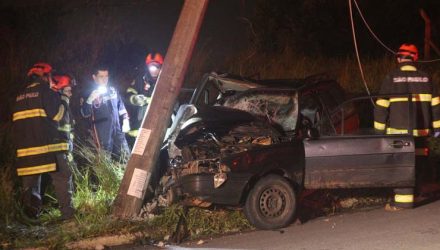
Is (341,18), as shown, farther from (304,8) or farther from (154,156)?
(154,156)

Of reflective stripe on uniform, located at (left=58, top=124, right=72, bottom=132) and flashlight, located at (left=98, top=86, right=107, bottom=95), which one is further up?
flashlight, located at (left=98, top=86, right=107, bottom=95)

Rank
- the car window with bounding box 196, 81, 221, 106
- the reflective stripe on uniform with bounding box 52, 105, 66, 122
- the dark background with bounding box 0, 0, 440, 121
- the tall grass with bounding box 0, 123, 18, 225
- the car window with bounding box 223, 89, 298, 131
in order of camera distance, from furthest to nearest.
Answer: the dark background with bounding box 0, 0, 440, 121 → the car window with bounding box 196, 81, 221, 106 → the car window with bounding box 223, 89, 298, 131 → the reflective stripe on uniform with bounding box 52, 105, 66, 122 → the tall grass with bounding box 0, 123, 18, 225

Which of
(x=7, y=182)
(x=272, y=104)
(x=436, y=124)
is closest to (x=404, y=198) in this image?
(x=436, y=124)

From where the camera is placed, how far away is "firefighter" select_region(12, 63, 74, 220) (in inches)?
261

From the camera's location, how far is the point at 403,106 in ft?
23.1

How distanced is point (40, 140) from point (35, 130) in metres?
0.13

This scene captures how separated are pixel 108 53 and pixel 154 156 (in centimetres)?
511

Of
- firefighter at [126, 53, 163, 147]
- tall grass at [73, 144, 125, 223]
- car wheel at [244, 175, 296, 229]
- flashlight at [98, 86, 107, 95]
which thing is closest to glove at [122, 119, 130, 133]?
firefighter at [126, 53, 163, 147]

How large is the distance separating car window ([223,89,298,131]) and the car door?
1.42 ft

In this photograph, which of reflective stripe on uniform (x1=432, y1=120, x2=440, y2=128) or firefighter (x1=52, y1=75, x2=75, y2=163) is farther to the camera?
reflective stripe on uniform (x1=432, y1=120, x2=440, y2=128)

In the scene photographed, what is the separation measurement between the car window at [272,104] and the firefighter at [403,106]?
1155mm

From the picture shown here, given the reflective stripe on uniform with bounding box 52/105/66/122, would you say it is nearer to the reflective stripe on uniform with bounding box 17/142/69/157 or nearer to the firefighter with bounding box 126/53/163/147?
the reflective stripe on uniform with bounding box 17/142/69/157

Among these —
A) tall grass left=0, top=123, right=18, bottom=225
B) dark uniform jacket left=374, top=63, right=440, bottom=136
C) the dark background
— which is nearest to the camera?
tall grass left=0, top=123, right=18, bottom=225

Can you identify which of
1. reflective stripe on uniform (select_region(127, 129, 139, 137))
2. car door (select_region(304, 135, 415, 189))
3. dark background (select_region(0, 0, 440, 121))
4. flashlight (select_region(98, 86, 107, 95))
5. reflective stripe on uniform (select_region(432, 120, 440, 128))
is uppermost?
dark background (select_region(0, 0, 440, 121))
